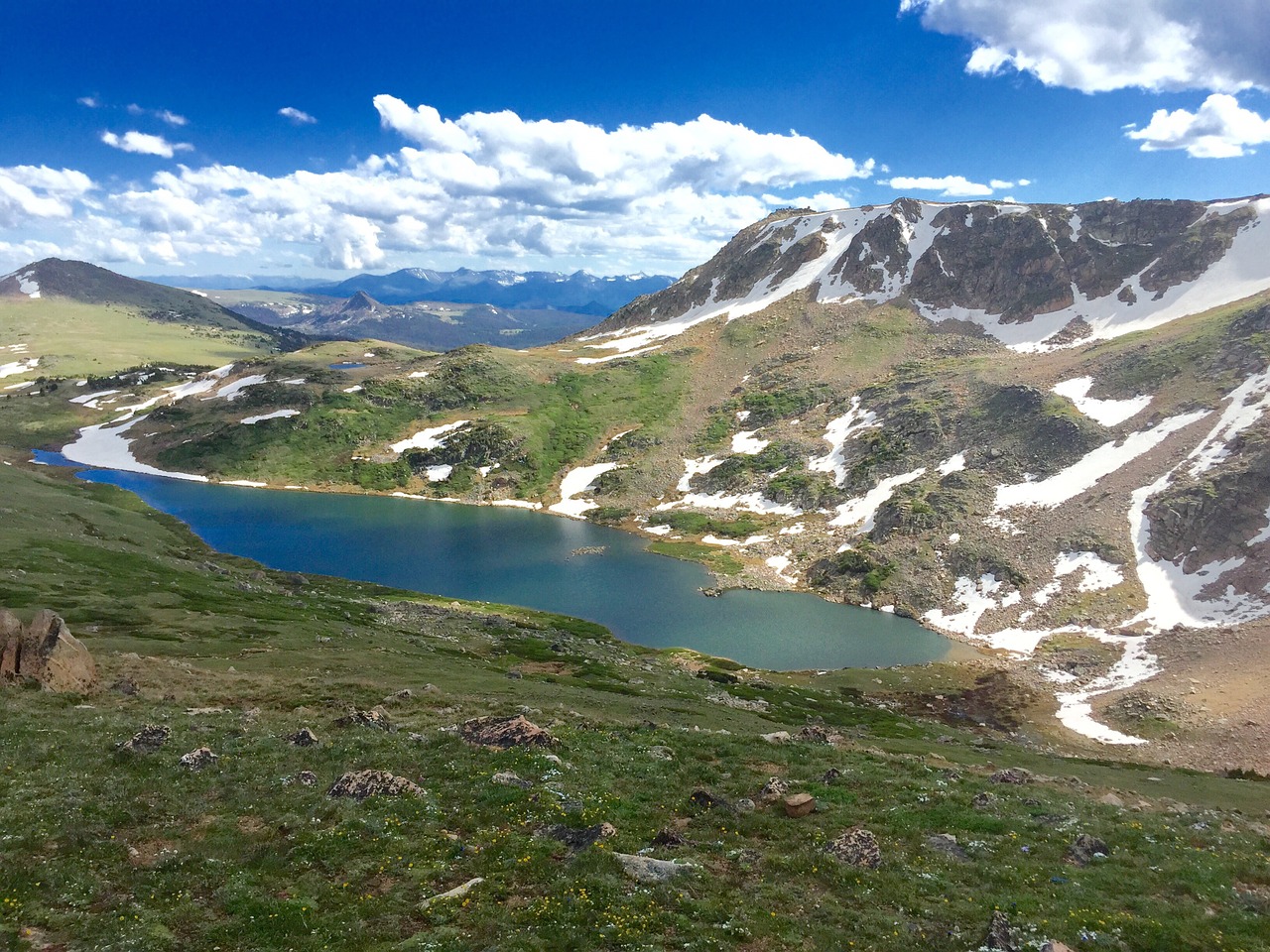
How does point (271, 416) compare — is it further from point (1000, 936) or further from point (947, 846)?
point (1000, 936)

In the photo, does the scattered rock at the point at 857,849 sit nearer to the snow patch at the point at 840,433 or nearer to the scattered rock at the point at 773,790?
the scattered rock at the point at 773,790

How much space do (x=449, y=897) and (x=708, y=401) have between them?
185 metres

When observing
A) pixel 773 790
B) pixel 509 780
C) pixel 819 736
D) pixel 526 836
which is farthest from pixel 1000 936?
pixel 819 736

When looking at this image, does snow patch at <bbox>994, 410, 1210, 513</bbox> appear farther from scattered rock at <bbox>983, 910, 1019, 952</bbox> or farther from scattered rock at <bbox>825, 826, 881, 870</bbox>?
scattered rock at <bbox>983, 910, 1019, 952</bbox>

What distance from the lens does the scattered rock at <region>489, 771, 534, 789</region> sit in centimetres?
2242

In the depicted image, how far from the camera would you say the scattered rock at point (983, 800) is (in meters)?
23.8

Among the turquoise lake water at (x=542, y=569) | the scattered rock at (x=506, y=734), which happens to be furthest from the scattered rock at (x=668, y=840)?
the turquoise lake water at (x=542, y=569)

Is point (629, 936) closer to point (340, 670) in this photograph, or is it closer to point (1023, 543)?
point (340, 670)

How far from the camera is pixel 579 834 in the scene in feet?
62.6

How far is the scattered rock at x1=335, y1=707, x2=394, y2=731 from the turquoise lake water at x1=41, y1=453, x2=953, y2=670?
58.7 m

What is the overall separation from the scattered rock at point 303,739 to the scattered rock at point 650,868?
14.4m

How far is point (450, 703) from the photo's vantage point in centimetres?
3697

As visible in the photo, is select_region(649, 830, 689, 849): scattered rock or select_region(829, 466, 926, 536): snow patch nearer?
select_region(649, 830, 689, 849): scattered rock

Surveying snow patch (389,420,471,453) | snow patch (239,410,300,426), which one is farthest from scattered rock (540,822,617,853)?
snow patch (239,410,300,426)
